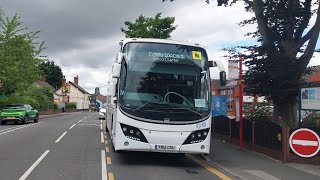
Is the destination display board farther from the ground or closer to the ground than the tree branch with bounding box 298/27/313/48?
closer to the ground

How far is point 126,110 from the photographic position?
475 inches

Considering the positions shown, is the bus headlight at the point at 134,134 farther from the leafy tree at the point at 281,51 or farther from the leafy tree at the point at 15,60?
the leafy tree at the point at 15,60

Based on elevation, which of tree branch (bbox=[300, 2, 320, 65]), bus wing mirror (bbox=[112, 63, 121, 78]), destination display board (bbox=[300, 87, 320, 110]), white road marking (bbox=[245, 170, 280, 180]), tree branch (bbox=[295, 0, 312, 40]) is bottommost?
white road marking (bbox=[245, 170, 280, 180])

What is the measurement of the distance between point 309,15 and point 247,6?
10.9ft

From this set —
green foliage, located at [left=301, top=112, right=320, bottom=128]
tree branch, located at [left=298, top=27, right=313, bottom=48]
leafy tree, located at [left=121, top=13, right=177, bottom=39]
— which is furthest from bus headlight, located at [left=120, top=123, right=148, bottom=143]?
leafy tree, located at [left=121, top=13, right=177, bottom=39]

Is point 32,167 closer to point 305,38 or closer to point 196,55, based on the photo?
point 196,55

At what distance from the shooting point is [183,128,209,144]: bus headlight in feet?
39.9

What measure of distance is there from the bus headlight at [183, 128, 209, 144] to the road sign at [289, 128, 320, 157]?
7.35 ft

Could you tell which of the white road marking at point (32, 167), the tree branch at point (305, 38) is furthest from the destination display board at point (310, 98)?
the white road marking at point (32, 167)

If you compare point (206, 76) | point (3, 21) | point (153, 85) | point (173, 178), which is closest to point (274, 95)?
point (206, 76)

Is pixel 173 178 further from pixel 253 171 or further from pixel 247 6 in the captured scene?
pixel 247 6

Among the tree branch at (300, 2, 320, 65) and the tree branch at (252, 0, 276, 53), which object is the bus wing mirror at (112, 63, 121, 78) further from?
the tree branch at (300, 2, 320, 65)

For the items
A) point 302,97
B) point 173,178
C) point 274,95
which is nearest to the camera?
point 173,178

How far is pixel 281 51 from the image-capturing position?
1827cm
